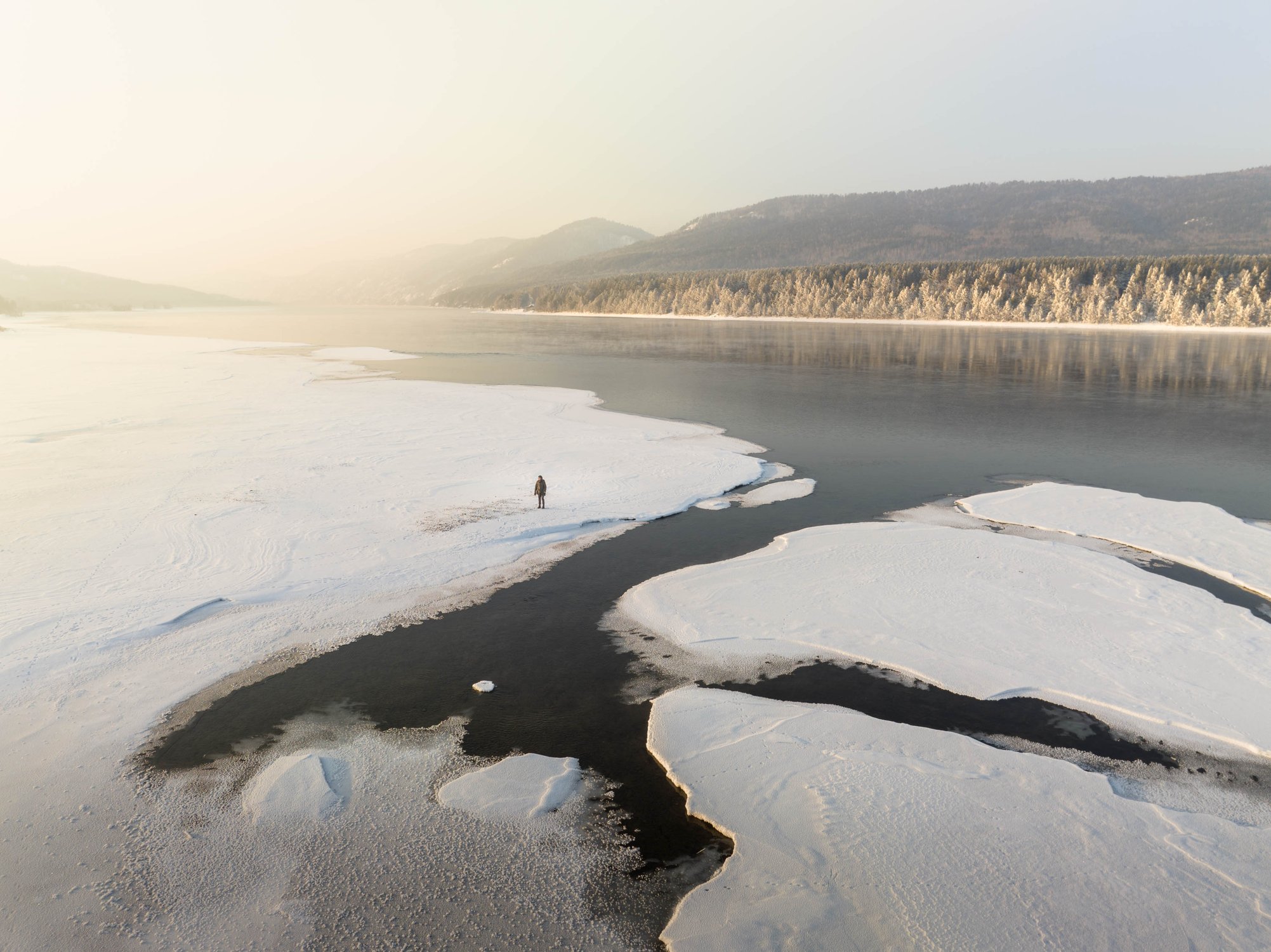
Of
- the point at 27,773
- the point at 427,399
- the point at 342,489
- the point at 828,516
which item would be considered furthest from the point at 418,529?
the point at 427,399

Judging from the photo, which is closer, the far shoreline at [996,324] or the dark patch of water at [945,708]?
the dark patch of water at [945,708]

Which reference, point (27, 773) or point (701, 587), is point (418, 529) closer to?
point (701, 587)

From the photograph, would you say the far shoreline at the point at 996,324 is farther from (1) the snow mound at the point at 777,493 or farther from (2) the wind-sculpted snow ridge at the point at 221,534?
(2) the wind-sculpted snow ridge at the point at 221,534

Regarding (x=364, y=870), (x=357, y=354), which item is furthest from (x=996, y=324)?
(x=364, y=870)

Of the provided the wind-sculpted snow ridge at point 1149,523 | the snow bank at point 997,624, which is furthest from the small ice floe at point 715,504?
the wind-sculpted snow ridge at point 1149,523

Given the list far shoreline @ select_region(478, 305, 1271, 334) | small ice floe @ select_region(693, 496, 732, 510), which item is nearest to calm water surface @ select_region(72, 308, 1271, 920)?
small ice floe @ select_region(693, 496, 732, 510)
